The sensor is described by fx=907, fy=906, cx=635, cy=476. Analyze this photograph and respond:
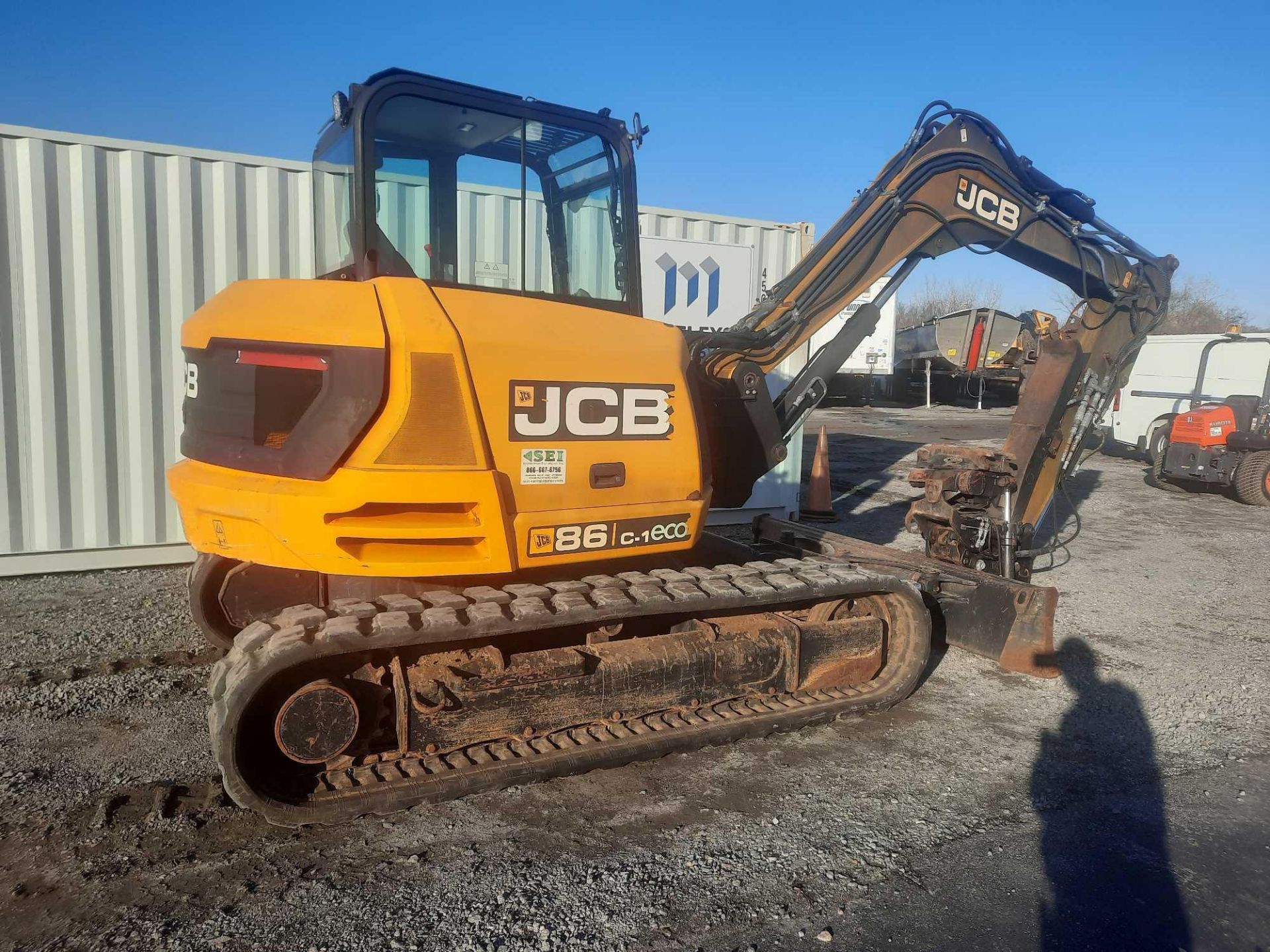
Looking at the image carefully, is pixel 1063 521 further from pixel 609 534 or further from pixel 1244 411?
pixel 609 534

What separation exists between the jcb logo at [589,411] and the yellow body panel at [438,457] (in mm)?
29

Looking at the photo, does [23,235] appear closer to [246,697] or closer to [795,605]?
[246,697]

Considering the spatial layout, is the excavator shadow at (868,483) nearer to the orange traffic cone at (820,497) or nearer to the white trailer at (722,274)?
the orange traffic cone at (820,497)

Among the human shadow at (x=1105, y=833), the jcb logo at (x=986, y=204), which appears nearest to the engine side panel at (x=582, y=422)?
the human shadow at (x=1105, y=833)

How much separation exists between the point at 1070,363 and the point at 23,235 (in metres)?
7.93

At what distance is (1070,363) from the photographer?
21.9ft

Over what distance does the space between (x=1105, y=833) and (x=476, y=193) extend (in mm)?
3919

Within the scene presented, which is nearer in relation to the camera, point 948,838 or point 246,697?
point 246,697

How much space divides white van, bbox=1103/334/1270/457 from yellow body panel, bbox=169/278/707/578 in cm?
1309

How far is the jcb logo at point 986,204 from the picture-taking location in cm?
589

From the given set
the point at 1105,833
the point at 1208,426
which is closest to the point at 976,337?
the point at 1105,833

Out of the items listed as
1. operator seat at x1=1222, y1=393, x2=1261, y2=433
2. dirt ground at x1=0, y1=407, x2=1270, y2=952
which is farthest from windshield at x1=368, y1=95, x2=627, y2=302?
operator seat at x1=1222, y1=393, x2=1261, y2=433

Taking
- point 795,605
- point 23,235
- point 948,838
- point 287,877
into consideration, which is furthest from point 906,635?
point 23,235

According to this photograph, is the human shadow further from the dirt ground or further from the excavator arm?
the excavator arm
